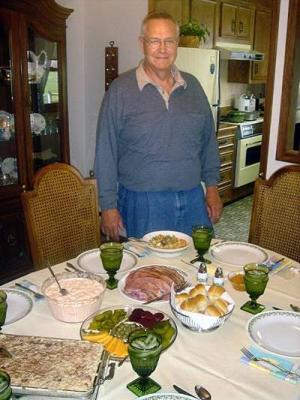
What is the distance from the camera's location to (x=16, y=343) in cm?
105

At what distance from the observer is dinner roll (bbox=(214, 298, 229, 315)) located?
121 centimetres

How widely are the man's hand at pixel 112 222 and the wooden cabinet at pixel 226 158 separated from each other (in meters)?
2.85

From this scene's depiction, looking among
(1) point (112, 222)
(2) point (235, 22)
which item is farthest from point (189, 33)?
(1) point (112, 222)

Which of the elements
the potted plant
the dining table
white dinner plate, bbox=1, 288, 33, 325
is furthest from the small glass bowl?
the potted plant

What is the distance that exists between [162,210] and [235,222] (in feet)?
8.28

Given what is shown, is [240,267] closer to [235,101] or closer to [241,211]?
[241,211]

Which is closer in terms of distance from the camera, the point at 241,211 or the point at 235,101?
the point at 241,211

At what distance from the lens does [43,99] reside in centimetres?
316

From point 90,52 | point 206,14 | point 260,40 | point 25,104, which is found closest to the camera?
point 25,104

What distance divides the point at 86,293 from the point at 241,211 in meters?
3.79

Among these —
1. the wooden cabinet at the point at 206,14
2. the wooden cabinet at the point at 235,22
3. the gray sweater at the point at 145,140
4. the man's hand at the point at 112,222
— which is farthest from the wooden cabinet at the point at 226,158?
the man's hand at the point at 112,222

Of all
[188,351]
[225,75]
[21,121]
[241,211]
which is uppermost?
[225,75]

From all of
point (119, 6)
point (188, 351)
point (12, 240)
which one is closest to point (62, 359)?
point (188, 351)

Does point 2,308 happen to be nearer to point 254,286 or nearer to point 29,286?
point 29,286
